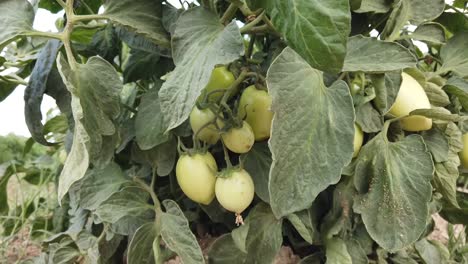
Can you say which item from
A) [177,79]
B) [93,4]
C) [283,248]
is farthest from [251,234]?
[93,4]

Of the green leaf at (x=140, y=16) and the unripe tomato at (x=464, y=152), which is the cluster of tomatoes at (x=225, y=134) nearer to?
the green leaf at (x=140, y=16)

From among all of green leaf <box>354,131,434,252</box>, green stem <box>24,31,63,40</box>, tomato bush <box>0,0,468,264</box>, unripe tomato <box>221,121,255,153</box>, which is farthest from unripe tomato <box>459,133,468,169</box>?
green stem <box>24,31,63,40</box>

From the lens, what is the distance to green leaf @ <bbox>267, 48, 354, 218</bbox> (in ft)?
1.17

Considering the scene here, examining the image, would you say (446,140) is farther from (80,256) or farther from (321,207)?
(80,256)

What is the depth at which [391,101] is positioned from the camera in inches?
16.4

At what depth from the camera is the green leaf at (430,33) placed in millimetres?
485

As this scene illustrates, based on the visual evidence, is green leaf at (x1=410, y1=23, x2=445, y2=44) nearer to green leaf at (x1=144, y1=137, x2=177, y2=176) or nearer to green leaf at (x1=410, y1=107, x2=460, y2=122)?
green leaf at (x1=410, y1=107, x2=460, y2=122)

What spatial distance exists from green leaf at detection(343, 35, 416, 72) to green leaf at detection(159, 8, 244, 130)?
0.29 ft

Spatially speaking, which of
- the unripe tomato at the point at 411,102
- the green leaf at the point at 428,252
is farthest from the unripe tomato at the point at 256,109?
the green leaf at the point at 428,252

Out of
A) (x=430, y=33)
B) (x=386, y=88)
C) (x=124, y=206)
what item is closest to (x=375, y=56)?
(x=386, y=88)

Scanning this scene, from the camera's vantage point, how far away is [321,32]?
0.99 ft

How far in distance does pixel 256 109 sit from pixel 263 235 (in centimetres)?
11

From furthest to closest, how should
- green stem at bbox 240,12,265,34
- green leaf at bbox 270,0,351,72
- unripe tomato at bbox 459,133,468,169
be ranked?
1. unripe tomato at bbox 459,133,468,169
2. green stem at bbox 240,12,265,34
3. green leaf at bbox 270,0,351,72

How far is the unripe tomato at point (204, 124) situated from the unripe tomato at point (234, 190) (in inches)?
1.4
